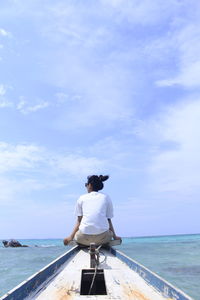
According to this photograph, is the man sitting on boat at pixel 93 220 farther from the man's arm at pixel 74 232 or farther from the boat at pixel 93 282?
the boat at pixel 93 282

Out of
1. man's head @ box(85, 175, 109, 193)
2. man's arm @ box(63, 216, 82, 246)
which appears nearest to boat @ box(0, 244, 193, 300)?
man's arm @ box(63, 216, 82, 246)

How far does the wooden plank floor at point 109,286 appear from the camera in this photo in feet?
8.06

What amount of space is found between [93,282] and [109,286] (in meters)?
0.48

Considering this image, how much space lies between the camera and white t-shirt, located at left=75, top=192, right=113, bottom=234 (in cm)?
485

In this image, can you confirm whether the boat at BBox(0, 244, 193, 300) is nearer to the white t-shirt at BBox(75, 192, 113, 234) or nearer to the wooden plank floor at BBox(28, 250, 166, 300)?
the wooden plank floor at BBox(28, 250, 166, 300)

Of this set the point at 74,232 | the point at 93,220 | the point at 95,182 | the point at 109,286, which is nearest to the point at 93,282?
the point at 109,286

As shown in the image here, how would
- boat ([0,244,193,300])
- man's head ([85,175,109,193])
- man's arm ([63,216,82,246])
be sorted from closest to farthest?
boat ([0,244,193,300]) → man's arm ([63,216,82,246]) → man's head ([85,175,109,193])

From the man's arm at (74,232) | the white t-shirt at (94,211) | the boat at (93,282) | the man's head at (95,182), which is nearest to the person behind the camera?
the boat at (93,282)

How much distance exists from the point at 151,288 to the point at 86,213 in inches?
88.2

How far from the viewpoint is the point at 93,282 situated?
321 cm

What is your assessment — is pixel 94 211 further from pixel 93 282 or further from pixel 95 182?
pixel 93 282

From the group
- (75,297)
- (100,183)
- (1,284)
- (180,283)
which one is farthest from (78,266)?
(1,284)

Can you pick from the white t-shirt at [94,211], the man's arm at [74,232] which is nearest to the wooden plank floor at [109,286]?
the white t-shirt at [94,211]

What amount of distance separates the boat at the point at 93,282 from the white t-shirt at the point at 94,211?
0.64 metres
